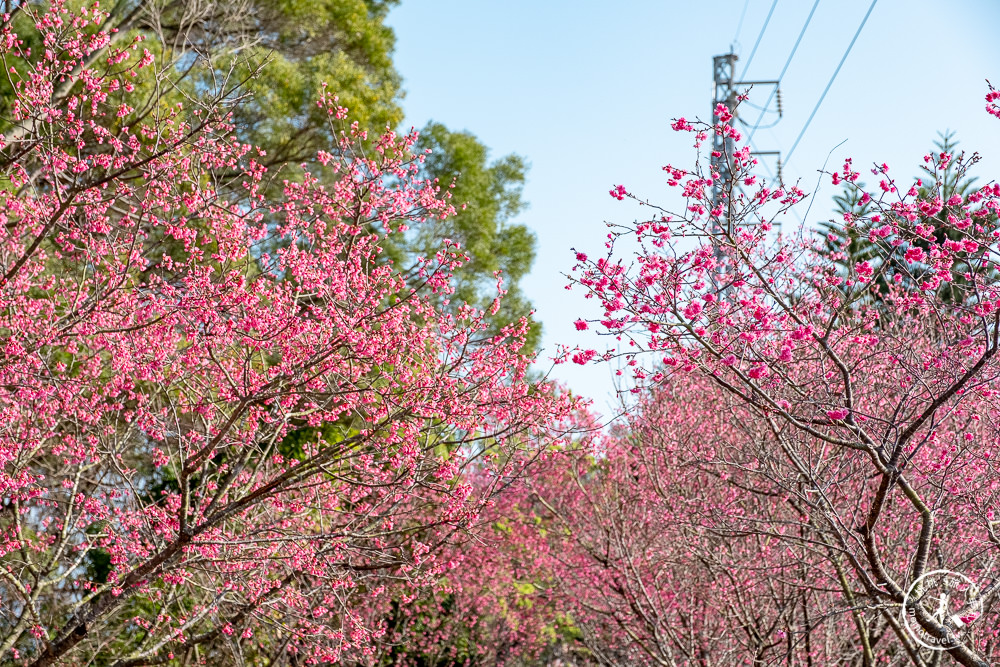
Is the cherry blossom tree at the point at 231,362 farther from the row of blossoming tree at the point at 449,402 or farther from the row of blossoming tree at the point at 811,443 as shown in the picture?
the row of blossoming tree at the point at 811,443

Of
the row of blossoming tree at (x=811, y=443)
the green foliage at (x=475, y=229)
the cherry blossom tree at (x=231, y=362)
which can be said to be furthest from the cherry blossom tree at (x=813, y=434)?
the green foliage at (x=475, y=229)

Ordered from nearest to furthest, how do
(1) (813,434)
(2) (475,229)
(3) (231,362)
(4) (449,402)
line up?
(1) (813,434) → (4) (449,402) → (3) (231,362) → (2) (475,229)

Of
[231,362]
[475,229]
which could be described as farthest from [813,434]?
[475,229]

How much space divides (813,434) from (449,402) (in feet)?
6.94

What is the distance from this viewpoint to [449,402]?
4.67 m

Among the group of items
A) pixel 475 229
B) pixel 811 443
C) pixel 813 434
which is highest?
pixel 475 229

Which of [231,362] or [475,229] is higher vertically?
[475,229]

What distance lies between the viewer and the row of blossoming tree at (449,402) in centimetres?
351

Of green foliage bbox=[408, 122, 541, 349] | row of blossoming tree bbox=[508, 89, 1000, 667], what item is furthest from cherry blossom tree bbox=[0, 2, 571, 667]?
green foliage bbox=[408, 122, 541, 349]

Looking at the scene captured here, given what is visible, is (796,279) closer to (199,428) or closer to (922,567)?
(922,567)

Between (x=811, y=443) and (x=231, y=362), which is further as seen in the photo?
(x=231, y=362)

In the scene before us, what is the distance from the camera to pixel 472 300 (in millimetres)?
15664

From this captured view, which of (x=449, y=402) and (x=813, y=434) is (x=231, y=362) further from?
(x=813, y=434)

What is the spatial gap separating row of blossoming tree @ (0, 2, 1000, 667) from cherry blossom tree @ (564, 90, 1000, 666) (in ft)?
0.09
